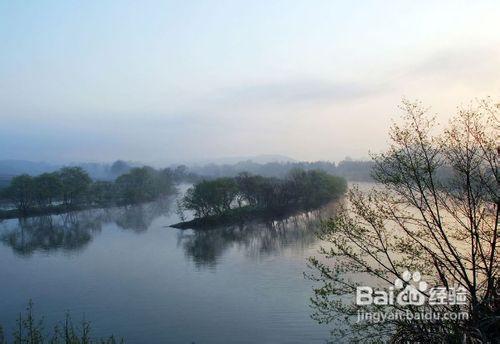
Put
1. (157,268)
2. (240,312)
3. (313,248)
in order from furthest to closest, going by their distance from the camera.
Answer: (313,248), (157,268), (240,312)

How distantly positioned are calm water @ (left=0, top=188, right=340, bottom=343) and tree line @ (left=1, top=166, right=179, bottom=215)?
22.1 metres

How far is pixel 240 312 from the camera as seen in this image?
63.8 ft

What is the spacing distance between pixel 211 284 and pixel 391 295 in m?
15.7

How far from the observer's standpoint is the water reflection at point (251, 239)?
32969mm

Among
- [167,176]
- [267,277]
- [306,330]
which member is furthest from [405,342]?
[167,176]

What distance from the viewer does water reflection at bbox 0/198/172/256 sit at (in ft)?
129

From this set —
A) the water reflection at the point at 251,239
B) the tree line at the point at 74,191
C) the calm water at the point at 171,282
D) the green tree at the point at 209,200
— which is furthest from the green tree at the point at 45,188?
the water reflection at the point at 251,239

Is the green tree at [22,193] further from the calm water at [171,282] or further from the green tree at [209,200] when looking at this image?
the green tree at [209,200]

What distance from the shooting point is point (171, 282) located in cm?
2519

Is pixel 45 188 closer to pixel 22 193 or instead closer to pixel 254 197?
pixel 22 193

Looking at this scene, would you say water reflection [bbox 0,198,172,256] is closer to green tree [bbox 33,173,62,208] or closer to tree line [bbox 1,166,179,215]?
tree line [bbox 1,166,179,215]

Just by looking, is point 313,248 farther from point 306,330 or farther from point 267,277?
point 306,330

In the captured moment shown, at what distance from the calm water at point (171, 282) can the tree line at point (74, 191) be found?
22117 mm

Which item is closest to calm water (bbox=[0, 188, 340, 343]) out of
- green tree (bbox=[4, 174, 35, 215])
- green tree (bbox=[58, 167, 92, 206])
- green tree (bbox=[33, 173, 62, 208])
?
green tree (bbox=[4, 174, 35, 215])
